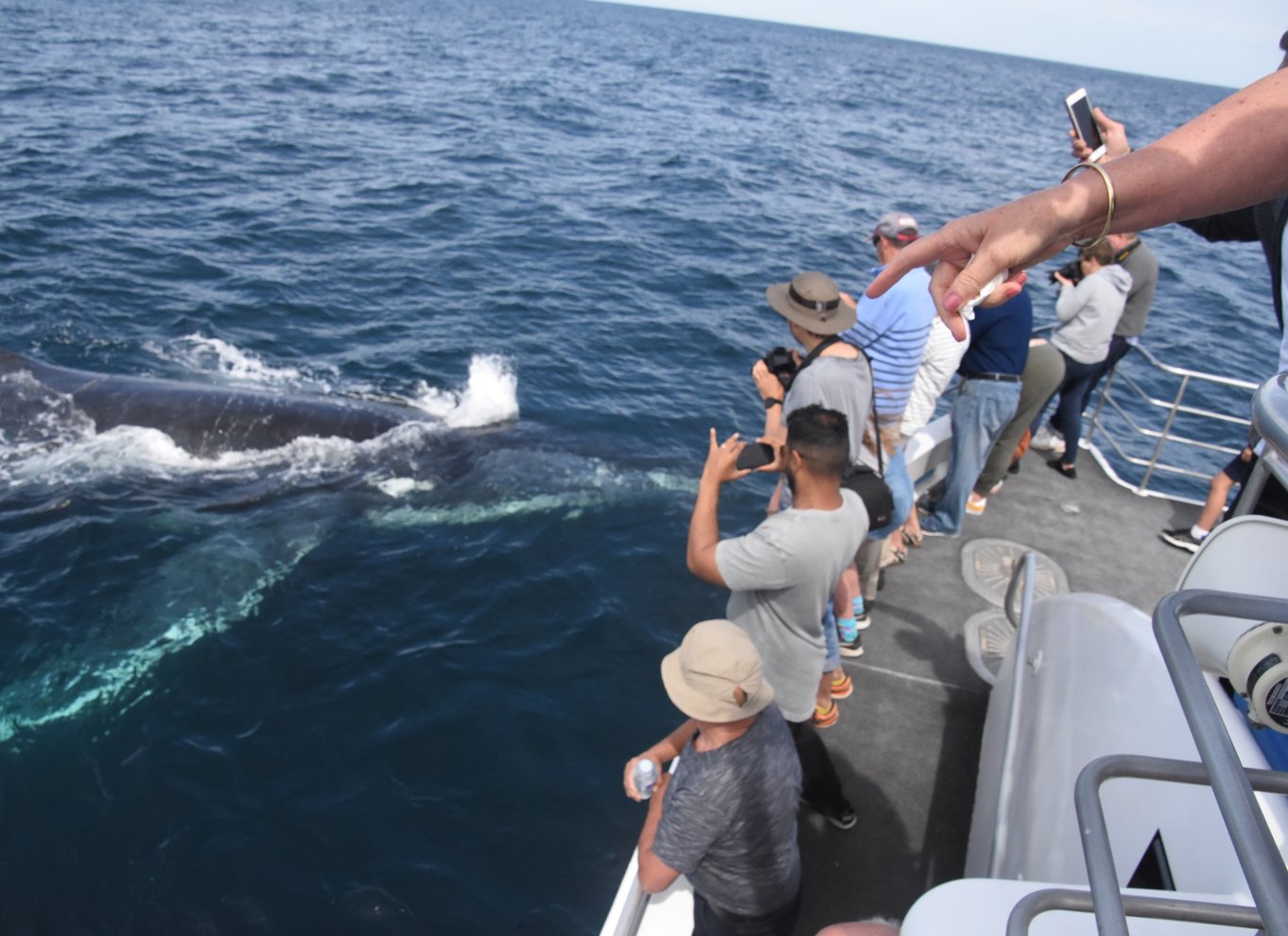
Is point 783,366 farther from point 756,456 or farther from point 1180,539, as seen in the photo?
point 1180,539

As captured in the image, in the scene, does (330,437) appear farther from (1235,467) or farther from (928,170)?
(928,170)

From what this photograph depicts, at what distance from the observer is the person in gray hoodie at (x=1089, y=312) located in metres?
7.36

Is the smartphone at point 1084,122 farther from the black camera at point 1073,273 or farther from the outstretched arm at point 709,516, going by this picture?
the outstretched arm at point 709,516

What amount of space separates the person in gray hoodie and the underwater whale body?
22.5ft

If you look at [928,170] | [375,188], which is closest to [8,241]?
[375,188]

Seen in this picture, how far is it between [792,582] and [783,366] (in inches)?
65.6

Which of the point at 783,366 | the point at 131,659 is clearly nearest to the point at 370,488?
the point at 131,659

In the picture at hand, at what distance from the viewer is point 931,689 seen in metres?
5.59

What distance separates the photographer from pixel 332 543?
8422 mm

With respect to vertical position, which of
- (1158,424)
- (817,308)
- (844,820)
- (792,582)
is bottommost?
(1158,424)

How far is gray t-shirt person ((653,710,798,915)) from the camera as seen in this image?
10.5 ft

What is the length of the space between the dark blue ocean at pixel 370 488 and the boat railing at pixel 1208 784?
170 inches

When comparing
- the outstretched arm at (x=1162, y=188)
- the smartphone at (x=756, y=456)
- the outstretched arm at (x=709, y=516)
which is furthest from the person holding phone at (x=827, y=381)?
the outstretched arm at (x=1162, y=188)

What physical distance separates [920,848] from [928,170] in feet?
96.8
